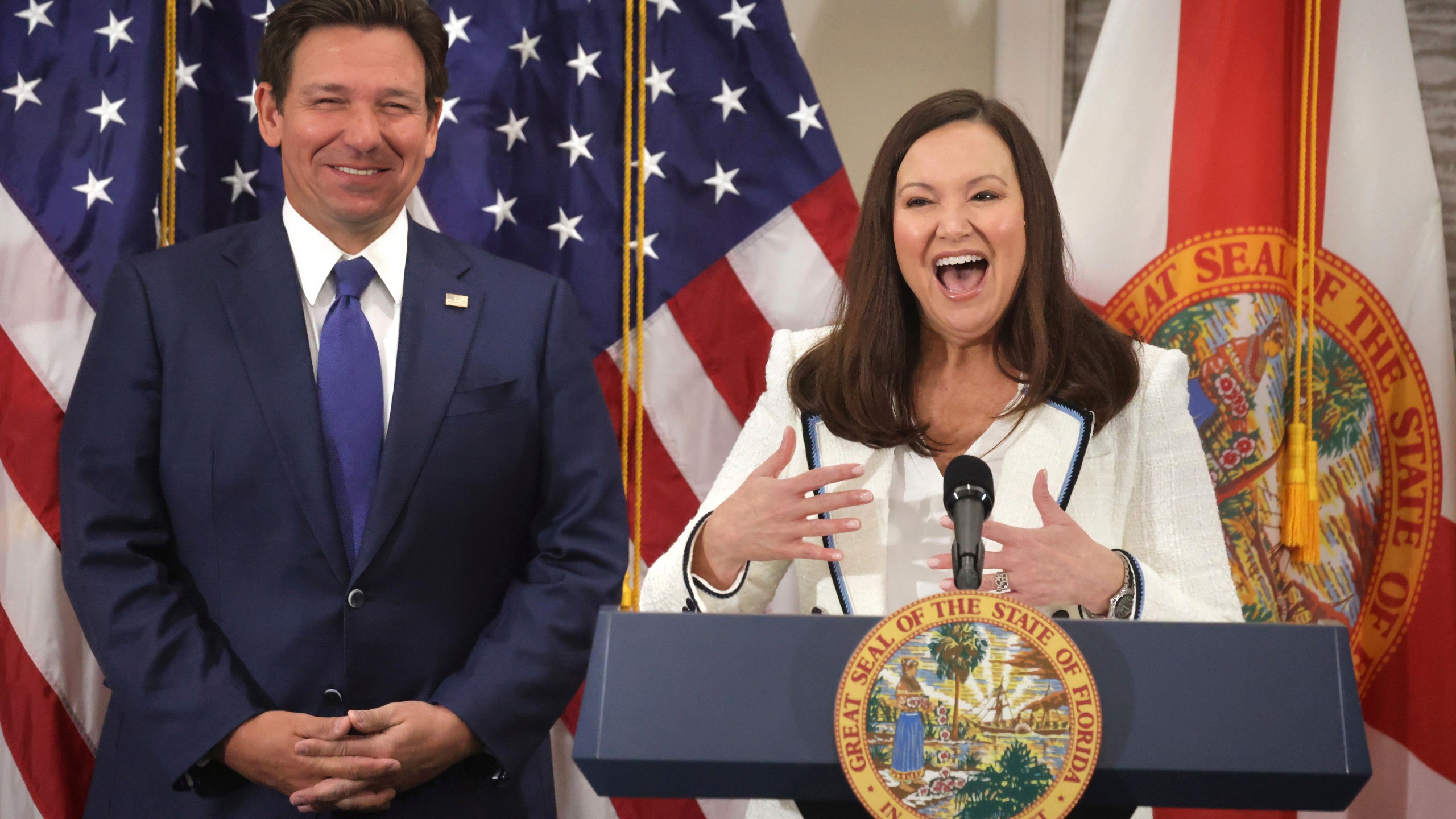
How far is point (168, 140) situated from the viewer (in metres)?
2.26

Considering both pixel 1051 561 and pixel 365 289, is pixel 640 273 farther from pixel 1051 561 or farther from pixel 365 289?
pixel 1051 561

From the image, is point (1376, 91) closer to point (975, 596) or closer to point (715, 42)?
point (715, 42)

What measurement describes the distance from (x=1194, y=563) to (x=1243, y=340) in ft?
2.84

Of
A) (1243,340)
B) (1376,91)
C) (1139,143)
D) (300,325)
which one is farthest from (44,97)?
(1376,91)

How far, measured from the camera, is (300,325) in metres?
1.83

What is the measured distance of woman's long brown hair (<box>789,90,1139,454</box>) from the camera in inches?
62.8

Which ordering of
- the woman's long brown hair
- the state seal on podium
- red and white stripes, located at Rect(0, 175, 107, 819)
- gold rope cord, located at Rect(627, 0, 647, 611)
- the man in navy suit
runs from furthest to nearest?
gold rope cord, located at Rect(627, 0, 647, 611), red and white stripes, located at Rect(0, 175, 107, 819), the man in navy suit, the woman's long brown hair, the state seal on podium

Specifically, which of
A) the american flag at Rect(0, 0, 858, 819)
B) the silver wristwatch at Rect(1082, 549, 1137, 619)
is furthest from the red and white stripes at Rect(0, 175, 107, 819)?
the silver wristwatch at Rect(1082, 549, 1137, 619)

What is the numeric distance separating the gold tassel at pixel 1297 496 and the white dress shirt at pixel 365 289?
4.88 feet

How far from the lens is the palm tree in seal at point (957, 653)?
0.91m

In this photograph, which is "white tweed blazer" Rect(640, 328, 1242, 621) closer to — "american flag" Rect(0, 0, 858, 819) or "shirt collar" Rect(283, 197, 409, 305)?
"shirt collar" Rect(283, 197, 409, 305)

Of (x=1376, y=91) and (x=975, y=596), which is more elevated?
(x=1376, y=91)

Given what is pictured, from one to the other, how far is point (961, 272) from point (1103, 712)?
2.72 ft

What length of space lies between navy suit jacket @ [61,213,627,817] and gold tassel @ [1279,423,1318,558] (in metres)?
1.16
